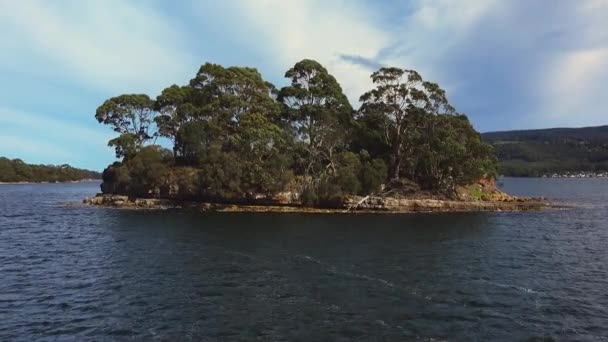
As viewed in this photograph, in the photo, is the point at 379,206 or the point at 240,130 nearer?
the point at 379,206

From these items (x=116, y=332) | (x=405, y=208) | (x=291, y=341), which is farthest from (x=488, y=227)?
(x=116, y=332)

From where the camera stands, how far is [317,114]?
8525cm

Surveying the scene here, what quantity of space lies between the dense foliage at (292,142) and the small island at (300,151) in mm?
204

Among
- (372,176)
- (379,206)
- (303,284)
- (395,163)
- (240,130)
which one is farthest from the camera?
(395,163)

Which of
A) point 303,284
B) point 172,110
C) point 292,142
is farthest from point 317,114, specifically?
point 303,284

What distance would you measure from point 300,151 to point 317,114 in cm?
747

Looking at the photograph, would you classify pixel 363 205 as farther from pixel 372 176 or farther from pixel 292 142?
pixel 292 142

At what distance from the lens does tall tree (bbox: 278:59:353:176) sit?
84500 mm

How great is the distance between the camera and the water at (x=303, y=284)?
66.2 feet

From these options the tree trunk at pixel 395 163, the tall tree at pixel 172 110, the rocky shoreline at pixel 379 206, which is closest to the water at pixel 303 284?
the rocky shoreline at pixel 379 206

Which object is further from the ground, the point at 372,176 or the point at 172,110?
the point at 172,110

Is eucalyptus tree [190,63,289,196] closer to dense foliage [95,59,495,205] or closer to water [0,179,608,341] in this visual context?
dense foliage [95,59,495,205]

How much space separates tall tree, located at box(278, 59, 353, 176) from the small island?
202 millimetres

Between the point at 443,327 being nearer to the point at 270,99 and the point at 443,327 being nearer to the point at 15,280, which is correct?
the point at 15,280
